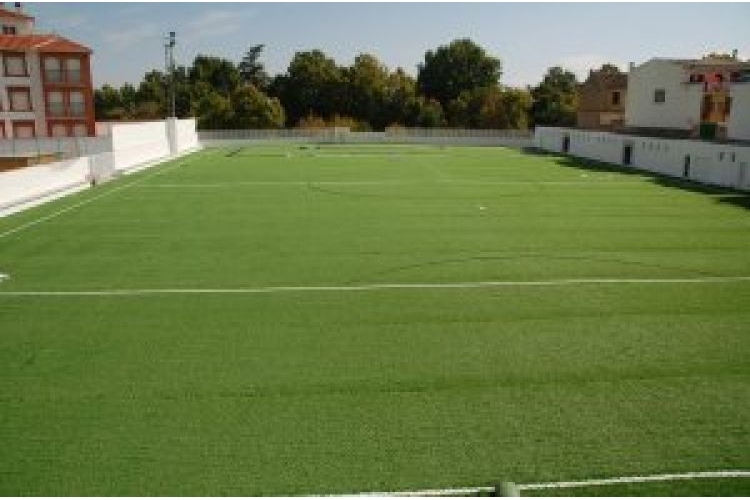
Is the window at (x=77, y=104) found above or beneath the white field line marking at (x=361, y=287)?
above

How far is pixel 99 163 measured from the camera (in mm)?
33906

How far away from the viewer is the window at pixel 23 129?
57.7m

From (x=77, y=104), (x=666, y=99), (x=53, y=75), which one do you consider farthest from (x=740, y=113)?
(x=53, y=75)

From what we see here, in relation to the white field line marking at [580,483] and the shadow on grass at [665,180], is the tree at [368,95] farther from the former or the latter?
the white field line marking at [580,483]

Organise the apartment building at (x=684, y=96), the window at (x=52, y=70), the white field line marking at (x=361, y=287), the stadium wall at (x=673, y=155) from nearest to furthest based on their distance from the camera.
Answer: the white field line marking at (x=361, y=287)
the stadium wall at (x=673, y=155)
the apartment building at (x=684, y=96)
the window at (x=52, y=70)

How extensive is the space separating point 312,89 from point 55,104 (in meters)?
31.8

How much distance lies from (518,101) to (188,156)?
1561 inches

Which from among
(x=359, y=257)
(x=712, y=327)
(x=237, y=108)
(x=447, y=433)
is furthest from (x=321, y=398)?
(x=237, y=108)

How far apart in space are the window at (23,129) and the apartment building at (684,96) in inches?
1852

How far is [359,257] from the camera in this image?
17.1m

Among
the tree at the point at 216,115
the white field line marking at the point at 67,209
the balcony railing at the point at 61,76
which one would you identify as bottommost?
the white field line marking at the point at 67,209

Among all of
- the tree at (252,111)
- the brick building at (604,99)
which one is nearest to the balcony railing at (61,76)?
the tree at (252,111)

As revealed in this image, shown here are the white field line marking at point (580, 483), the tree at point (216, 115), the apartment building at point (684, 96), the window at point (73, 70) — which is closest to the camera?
the white field line marking at point (580, 483)

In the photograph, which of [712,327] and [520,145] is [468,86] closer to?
[520,145]
